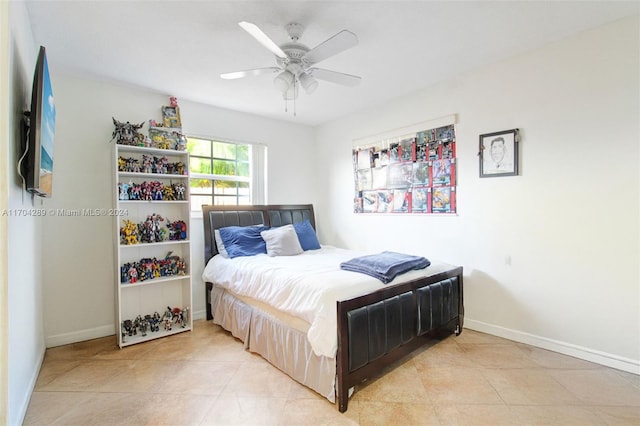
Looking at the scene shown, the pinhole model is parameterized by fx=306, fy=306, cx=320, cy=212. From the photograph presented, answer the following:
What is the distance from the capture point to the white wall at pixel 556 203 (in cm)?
219

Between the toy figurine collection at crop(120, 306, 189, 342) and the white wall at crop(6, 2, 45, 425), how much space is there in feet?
2.18

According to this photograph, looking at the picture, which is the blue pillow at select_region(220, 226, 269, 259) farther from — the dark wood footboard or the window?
the dark wood footboard

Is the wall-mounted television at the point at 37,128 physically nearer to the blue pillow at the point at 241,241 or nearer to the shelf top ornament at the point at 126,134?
the shelf top ornament at the point at 126,134

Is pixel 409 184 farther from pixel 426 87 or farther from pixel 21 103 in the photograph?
pixel 21 103

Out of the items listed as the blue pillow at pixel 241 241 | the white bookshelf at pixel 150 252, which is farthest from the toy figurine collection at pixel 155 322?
the blue pillow at pixel 241 241

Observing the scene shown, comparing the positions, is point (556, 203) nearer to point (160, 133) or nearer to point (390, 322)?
point (390, 322)

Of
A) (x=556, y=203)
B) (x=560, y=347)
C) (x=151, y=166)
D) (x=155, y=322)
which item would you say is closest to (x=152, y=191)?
(x=151, y=166)

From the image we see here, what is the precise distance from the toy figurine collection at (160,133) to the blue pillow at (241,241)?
1.02m

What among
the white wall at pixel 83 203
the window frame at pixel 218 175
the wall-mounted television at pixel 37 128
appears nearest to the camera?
the wall-mounted television at pixel 37 128

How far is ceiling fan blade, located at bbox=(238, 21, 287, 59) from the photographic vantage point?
65.2 inches

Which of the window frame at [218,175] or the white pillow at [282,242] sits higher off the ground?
the window frame at [218,175]

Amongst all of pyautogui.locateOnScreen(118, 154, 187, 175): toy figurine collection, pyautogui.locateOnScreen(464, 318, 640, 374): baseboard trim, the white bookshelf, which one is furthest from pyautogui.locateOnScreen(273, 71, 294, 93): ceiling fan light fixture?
pyautogui.locateOnScreen(464, 318, 640, 374): baseboard trim

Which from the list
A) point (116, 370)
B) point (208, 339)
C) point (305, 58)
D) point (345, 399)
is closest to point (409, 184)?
point (305, 58)

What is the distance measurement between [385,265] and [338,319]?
2.12ft
